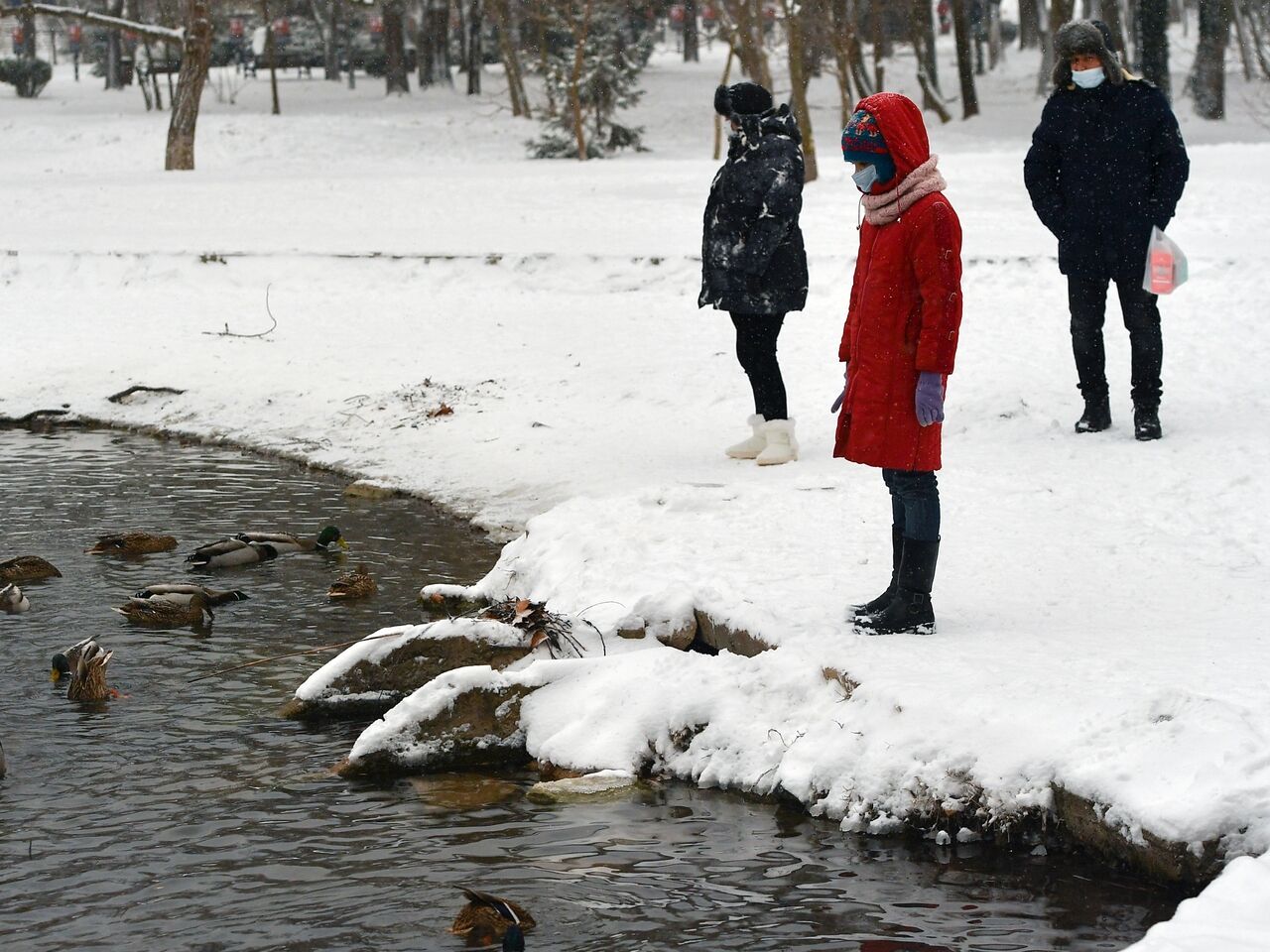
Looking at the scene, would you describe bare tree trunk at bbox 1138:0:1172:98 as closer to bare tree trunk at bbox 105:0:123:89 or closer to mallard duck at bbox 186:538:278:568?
mallard duck at bbox 186:538:278:568

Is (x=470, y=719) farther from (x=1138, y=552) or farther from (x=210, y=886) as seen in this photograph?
(x=1138, y=552)

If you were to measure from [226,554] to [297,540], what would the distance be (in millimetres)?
511

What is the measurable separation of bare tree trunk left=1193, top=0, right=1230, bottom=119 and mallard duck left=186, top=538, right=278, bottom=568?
100 feet

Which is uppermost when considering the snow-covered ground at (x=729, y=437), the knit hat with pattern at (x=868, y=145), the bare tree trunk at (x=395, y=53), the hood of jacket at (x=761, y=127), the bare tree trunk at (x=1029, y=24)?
the bare tree trunk at (x=1029, y=24)

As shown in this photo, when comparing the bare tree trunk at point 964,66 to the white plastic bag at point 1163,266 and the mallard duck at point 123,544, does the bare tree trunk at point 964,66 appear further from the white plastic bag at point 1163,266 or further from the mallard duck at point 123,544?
the mallard duck at point 123,544

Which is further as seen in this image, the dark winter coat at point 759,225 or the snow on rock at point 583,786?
the dark winter coat at point 759,225

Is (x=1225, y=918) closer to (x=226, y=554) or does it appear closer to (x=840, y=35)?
(x=226, y=554)

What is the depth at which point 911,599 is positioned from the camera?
6.01m

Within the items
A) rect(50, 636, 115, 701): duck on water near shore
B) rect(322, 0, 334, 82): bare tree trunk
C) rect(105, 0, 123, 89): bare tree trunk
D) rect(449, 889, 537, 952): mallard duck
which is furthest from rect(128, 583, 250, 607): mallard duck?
rect(105, 0, 123, 89): bare tree trunk

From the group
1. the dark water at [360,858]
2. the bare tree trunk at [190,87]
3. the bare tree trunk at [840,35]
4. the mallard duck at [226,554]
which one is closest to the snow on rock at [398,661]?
the dark water at [360,858]

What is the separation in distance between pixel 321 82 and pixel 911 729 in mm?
49015

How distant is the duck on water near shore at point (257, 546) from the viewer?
28.3ft

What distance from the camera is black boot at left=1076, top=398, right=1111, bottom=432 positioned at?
30.9 feet

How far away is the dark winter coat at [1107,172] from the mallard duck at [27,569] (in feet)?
18.4
